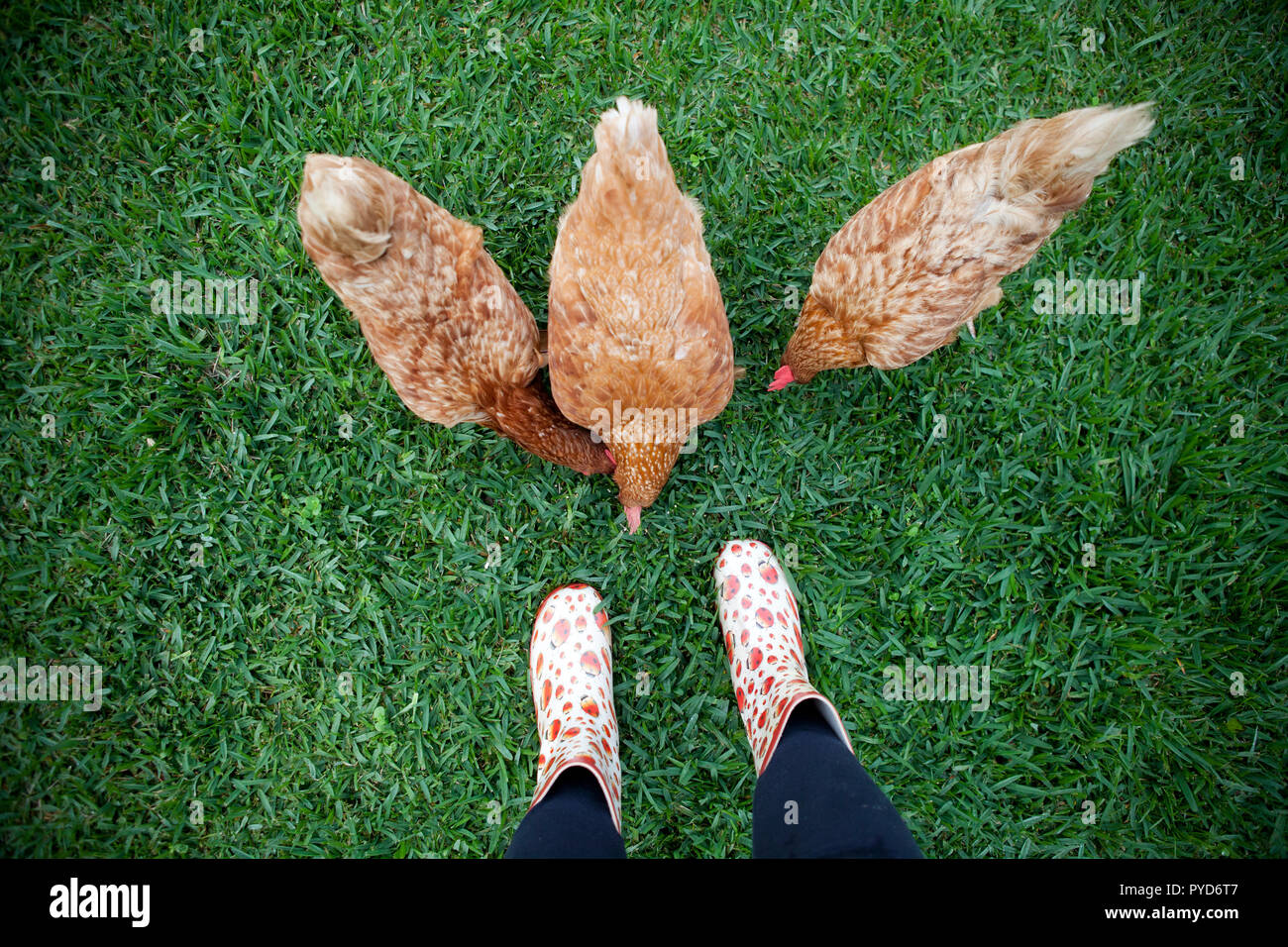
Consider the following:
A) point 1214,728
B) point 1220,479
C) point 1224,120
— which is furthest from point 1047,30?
point 1214,728

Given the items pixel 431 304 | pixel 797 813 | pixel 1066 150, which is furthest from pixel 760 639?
pixel 1066 150

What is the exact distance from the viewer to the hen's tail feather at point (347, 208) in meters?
1.90

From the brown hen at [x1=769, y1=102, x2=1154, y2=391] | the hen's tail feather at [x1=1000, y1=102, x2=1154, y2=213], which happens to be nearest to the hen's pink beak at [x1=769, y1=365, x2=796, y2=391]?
the brown hen at [x1=769, y1=102, x2=1154, y2=391]

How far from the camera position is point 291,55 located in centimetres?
299

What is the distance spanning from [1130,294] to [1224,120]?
105 centimetres

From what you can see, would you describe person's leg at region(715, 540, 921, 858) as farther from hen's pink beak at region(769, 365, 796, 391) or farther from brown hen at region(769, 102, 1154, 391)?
brown hen at region(769, 102, 1154, 391)

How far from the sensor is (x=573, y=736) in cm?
250

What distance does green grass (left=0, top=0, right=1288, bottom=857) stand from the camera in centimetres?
279

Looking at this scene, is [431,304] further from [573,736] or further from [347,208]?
[573,736]

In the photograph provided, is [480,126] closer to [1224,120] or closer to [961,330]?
[961,330]

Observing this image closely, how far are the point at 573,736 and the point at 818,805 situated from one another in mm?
1018

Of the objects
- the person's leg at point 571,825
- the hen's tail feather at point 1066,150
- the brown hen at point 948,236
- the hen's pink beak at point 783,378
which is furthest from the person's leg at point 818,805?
the hen's tail feather at point 1066,150

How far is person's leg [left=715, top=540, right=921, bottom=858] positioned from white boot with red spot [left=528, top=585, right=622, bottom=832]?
0.60 metres
